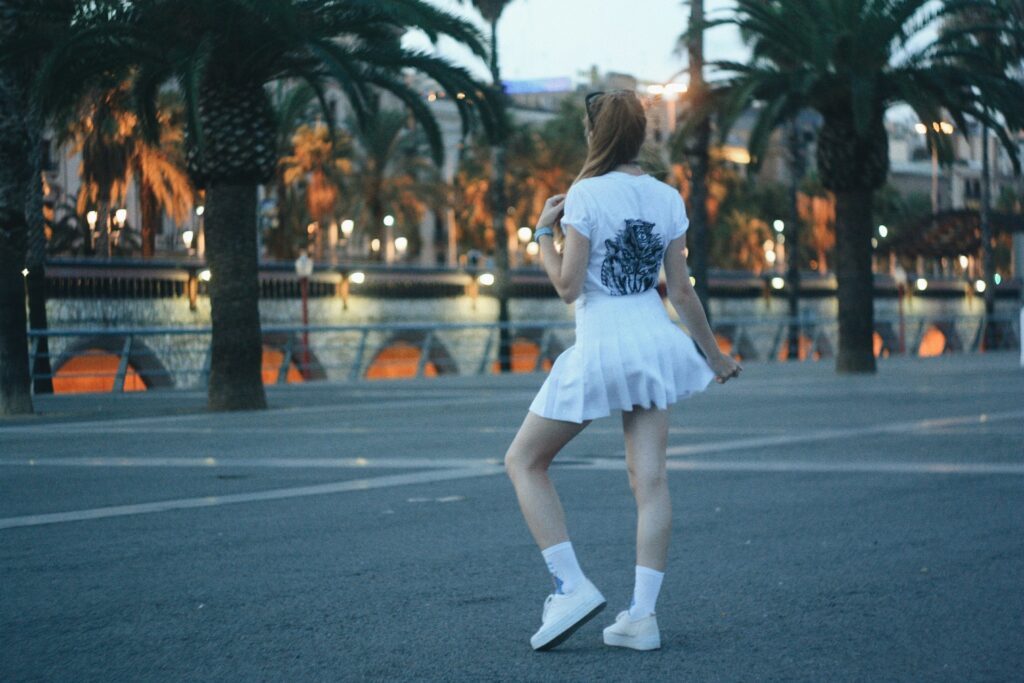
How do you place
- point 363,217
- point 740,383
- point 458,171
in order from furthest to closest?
point 458,171
point 363,217
point 740,383

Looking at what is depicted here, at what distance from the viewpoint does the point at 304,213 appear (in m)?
66.4

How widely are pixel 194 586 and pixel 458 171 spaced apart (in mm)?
75284

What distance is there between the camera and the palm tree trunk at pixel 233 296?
67.5 ft

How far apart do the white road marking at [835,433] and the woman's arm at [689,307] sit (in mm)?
7307

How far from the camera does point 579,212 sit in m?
5.26

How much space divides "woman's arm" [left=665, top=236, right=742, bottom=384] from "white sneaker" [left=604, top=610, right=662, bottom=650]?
2.63 feet

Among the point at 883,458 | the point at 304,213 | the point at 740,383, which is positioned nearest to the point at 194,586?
the point at 883,458

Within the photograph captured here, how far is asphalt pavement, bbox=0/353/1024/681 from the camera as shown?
5262 mm

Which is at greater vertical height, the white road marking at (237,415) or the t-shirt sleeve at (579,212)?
the t-shirt sleeve at (579,212)

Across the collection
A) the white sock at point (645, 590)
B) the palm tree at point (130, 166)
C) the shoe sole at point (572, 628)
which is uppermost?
the palm tree at point (130, 166)

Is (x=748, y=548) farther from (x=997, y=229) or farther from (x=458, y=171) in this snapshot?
(x=458, y=171)

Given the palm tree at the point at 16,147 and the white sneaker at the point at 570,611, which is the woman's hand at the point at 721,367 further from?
the palm tree at the point at 16,147

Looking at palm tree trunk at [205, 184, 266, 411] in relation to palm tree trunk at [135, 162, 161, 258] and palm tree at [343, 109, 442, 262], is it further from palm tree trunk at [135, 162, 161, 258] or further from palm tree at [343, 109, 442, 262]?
palm tree at [343, 109, 442, 262]

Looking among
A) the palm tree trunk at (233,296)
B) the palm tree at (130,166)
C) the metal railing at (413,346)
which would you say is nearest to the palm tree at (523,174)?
the metal railing at (413,346)
